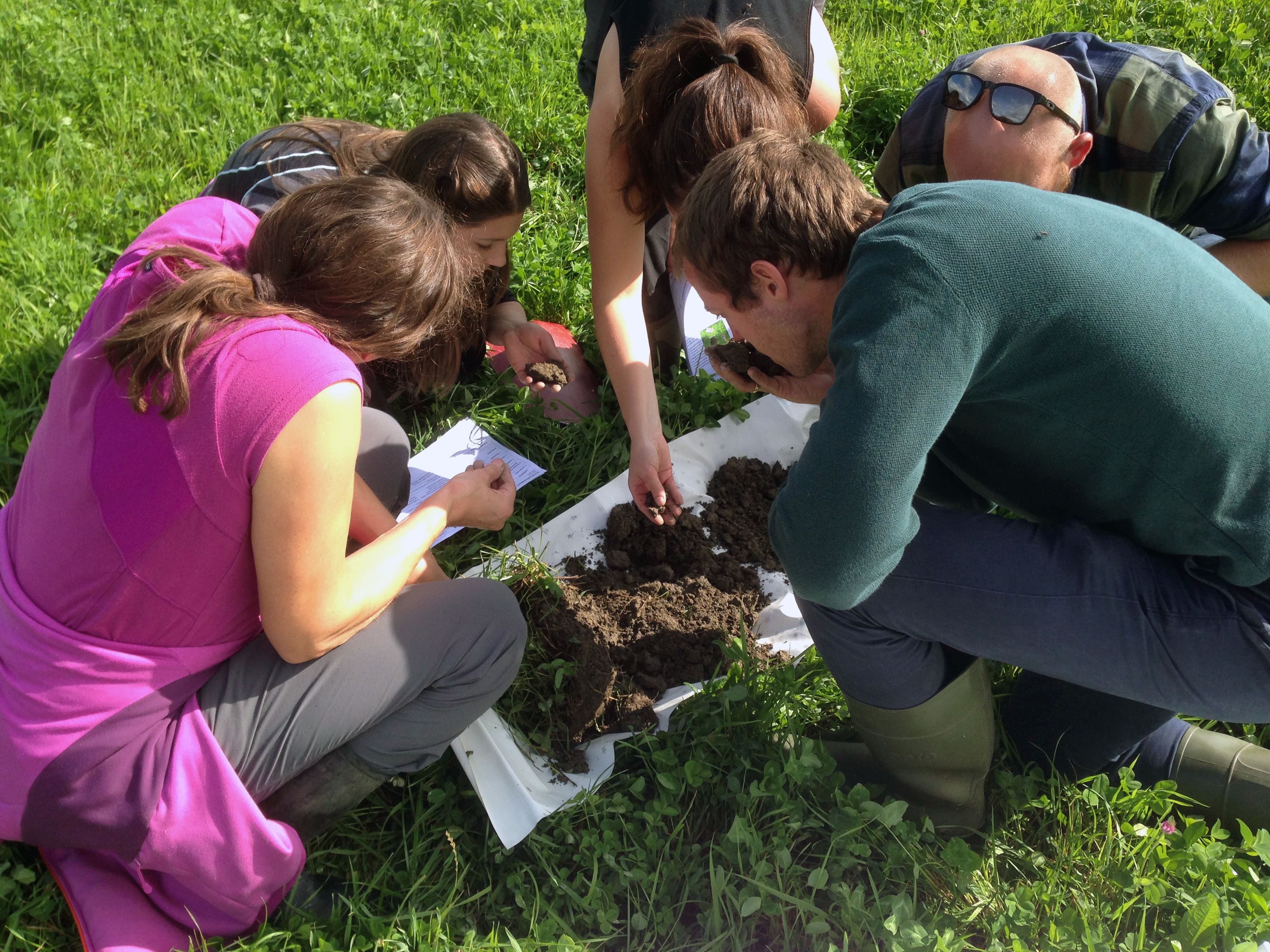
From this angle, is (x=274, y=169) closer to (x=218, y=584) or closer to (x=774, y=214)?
(x=218, y=584)

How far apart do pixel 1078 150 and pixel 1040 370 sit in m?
0.87

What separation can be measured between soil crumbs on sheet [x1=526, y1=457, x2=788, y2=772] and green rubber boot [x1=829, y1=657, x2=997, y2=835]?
396 mm

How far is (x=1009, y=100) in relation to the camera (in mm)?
1913

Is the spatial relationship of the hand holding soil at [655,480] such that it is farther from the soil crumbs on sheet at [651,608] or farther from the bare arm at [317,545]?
the bare arm at [317,545]

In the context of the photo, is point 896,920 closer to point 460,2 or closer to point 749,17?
point 749,17

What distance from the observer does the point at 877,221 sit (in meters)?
1.61

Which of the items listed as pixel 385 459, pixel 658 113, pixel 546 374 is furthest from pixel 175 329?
pixel 546 374

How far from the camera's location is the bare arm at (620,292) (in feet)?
7.68

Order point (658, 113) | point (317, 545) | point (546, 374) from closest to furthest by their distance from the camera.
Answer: point (317, 545) < point (658, 113) < point (546, 374)

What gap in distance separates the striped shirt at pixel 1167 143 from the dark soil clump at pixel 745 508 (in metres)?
1.04

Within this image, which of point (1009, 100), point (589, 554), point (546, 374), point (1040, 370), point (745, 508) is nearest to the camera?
point (1040, 370)

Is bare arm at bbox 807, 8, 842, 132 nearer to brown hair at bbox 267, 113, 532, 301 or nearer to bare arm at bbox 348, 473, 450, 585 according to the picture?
brown hair at bbox 267, 113, 532, 301

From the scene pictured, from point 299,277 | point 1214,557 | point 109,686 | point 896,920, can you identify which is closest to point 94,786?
point 109,686

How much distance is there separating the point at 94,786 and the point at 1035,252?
170 centimetres
